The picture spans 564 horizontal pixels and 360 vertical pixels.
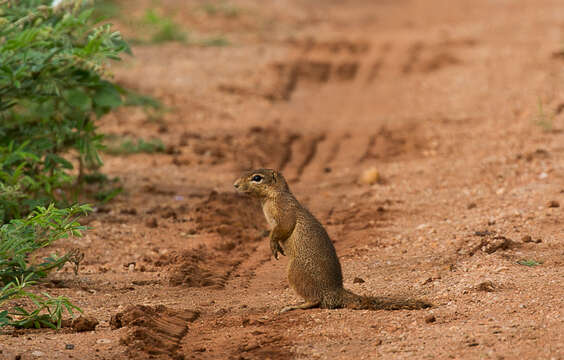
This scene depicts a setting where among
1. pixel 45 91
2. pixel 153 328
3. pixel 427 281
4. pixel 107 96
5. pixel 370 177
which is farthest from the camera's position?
pixel 370 177

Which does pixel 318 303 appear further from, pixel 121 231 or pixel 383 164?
pixel 383 164

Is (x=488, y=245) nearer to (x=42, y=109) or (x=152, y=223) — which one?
(x=152, y=223)

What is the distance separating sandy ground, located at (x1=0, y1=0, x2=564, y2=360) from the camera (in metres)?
4.81

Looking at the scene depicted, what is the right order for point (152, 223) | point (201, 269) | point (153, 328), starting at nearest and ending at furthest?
1. point (153, 328)
2. point (201, 269)
3. point (152, 223)

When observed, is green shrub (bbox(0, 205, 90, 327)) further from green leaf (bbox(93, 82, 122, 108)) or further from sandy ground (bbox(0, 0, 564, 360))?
green leaf (bbox(93, 82, 122, 108))

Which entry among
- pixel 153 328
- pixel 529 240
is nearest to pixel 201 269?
pixel 153 328

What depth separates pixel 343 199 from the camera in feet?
28.3

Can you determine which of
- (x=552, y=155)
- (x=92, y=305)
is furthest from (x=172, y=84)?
(x=92, y=305)

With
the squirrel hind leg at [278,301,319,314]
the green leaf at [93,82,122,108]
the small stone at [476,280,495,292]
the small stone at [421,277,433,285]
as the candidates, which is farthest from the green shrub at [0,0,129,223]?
the small stone at [476,280,495,292]

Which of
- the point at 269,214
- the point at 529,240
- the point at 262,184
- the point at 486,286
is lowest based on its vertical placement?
the point at 486,286

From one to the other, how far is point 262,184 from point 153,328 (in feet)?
4.43

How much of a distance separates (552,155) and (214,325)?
537 cm

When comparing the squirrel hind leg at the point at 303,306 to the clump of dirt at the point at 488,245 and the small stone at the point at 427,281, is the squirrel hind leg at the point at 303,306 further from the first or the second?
the clump of dirt at the point at 488,245

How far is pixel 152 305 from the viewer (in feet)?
18.4
